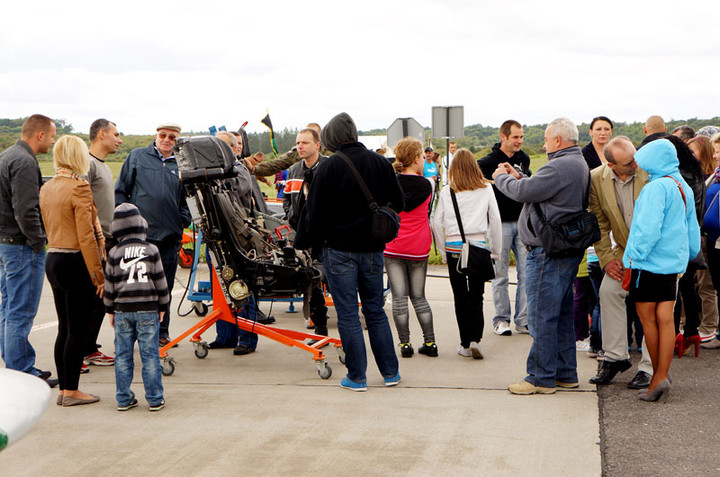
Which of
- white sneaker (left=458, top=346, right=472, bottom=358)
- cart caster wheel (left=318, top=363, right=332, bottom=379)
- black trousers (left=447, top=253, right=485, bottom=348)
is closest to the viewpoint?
cart caster wheel (left=318, top=363, right=332, bottom=379)

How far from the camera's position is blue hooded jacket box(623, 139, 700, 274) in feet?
17.1

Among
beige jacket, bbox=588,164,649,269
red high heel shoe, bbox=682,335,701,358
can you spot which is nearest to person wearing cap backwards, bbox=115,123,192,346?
beige jacket, bbox=588,164,649,269

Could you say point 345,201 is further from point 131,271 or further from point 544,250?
point 131,271

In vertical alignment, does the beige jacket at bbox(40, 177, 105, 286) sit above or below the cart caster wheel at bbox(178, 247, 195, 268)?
above

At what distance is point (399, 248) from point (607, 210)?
1.82 m

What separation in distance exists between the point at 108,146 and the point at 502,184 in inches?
132

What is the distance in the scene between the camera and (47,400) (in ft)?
5.48

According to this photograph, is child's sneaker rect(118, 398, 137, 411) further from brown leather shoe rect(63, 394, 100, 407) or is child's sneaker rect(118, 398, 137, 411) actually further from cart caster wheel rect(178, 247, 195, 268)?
cart caster wheel rect(178, 247, 195, 268)

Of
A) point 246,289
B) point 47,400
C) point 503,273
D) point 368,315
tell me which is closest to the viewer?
point 47,400

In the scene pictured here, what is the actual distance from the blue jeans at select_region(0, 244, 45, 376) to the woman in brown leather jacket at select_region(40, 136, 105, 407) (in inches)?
25.7

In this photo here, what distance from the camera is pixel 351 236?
5707 mm

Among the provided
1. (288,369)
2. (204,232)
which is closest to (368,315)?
(288,369)

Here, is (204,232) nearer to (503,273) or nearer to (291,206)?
(291,206)

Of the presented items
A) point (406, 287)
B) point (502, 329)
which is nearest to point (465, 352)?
point (406, 287)
